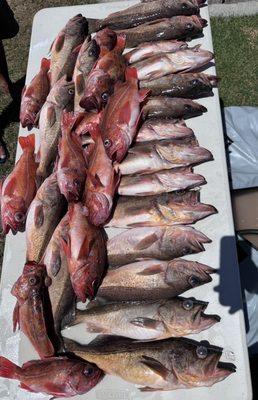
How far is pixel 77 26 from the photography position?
14.0 ft

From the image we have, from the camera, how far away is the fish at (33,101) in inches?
158

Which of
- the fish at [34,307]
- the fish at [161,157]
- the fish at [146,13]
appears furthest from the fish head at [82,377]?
the fish at [146,13]

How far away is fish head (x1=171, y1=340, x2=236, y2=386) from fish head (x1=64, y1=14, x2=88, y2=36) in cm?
253

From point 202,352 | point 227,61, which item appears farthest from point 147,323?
point 227,61

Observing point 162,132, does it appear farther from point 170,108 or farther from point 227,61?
point 227,61

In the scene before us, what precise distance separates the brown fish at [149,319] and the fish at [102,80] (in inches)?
54.4

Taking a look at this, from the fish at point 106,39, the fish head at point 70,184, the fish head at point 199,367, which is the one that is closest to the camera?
the fish head at point 199,367

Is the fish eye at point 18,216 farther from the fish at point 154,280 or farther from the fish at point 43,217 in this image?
the fish at point 154,280

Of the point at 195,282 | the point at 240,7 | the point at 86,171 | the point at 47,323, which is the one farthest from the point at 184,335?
→ the point at 240,7

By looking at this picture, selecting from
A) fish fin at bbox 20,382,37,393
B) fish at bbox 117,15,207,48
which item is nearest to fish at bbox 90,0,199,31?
fish at bbox 117,15,207,48

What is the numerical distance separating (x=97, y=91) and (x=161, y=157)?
634mm

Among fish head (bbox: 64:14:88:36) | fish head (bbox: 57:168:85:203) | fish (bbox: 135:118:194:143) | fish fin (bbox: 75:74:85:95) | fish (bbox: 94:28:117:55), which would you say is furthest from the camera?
fish head (bbox: 64:14:88:36)

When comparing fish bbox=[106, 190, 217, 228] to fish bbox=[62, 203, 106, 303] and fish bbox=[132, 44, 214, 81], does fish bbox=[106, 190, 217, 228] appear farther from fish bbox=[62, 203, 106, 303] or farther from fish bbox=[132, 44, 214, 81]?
fish bbox=[132, 44, 214, 81]

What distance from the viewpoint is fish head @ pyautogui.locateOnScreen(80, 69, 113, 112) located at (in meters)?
3.73
